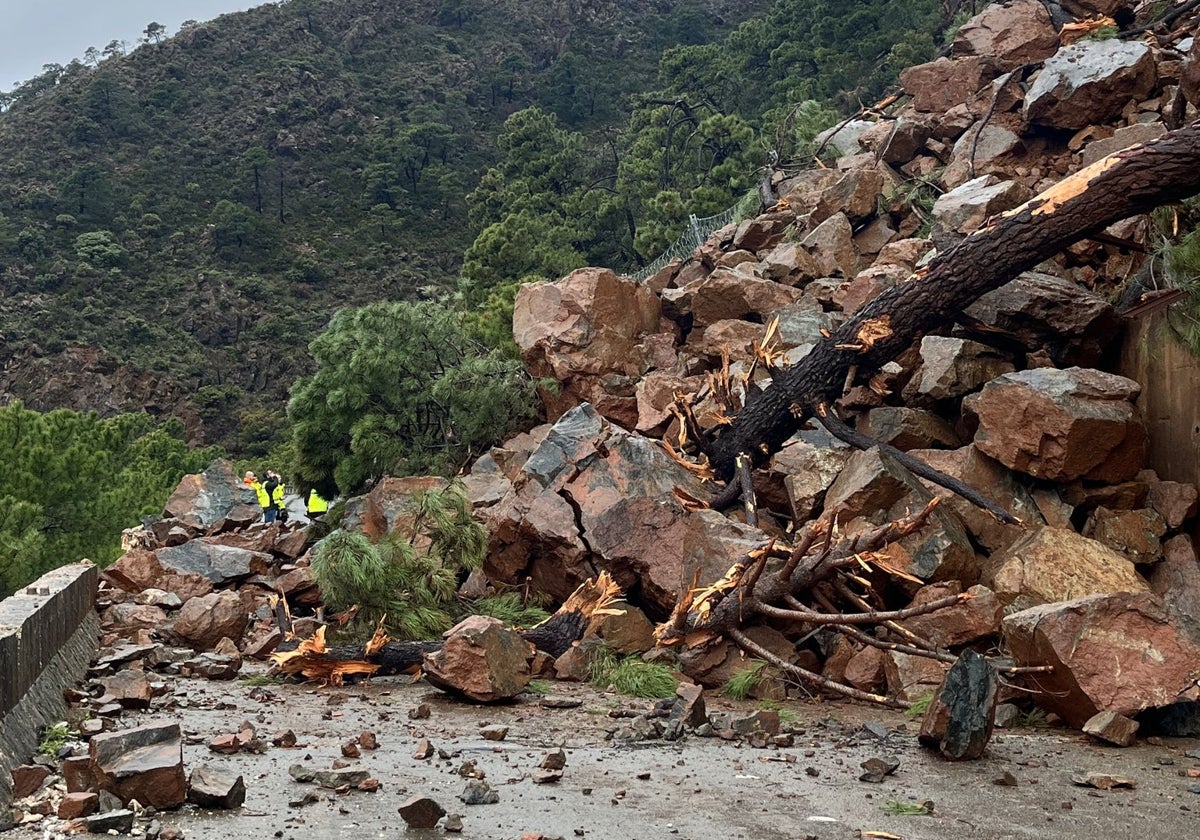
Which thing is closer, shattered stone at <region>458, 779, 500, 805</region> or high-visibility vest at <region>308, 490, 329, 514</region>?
→ shattered stone at <region>458, 779, 500, 805</region>

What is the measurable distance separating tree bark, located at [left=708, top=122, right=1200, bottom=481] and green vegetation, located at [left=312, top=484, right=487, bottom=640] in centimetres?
229

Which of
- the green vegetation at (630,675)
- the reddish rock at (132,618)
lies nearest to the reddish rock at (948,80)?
the green vegetation at (630,675)

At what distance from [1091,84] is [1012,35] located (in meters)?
4.18

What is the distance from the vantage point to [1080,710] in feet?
17.0

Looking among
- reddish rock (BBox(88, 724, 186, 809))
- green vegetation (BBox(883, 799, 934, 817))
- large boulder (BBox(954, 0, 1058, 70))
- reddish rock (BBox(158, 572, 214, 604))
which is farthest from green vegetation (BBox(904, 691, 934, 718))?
large boulder (BBox(954, 0, 1058, 70))

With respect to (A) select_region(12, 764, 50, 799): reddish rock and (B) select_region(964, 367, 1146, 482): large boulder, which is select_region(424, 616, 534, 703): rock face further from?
(B) select_region(964, 367, 1146, 482): large boulder

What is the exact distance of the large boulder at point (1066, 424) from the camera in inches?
286

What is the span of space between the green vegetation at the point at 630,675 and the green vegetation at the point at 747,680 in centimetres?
35

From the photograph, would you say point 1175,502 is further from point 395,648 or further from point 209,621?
point 209,621

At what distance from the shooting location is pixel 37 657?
4598 mm

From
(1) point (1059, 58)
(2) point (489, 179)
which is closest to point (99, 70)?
(2) point (489, 179)

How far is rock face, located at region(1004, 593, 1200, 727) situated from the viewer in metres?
4.98

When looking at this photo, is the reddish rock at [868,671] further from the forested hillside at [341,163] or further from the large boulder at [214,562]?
the forested hillside at [341,163]

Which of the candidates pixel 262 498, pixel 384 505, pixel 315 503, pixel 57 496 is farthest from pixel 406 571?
pixel 262 498
